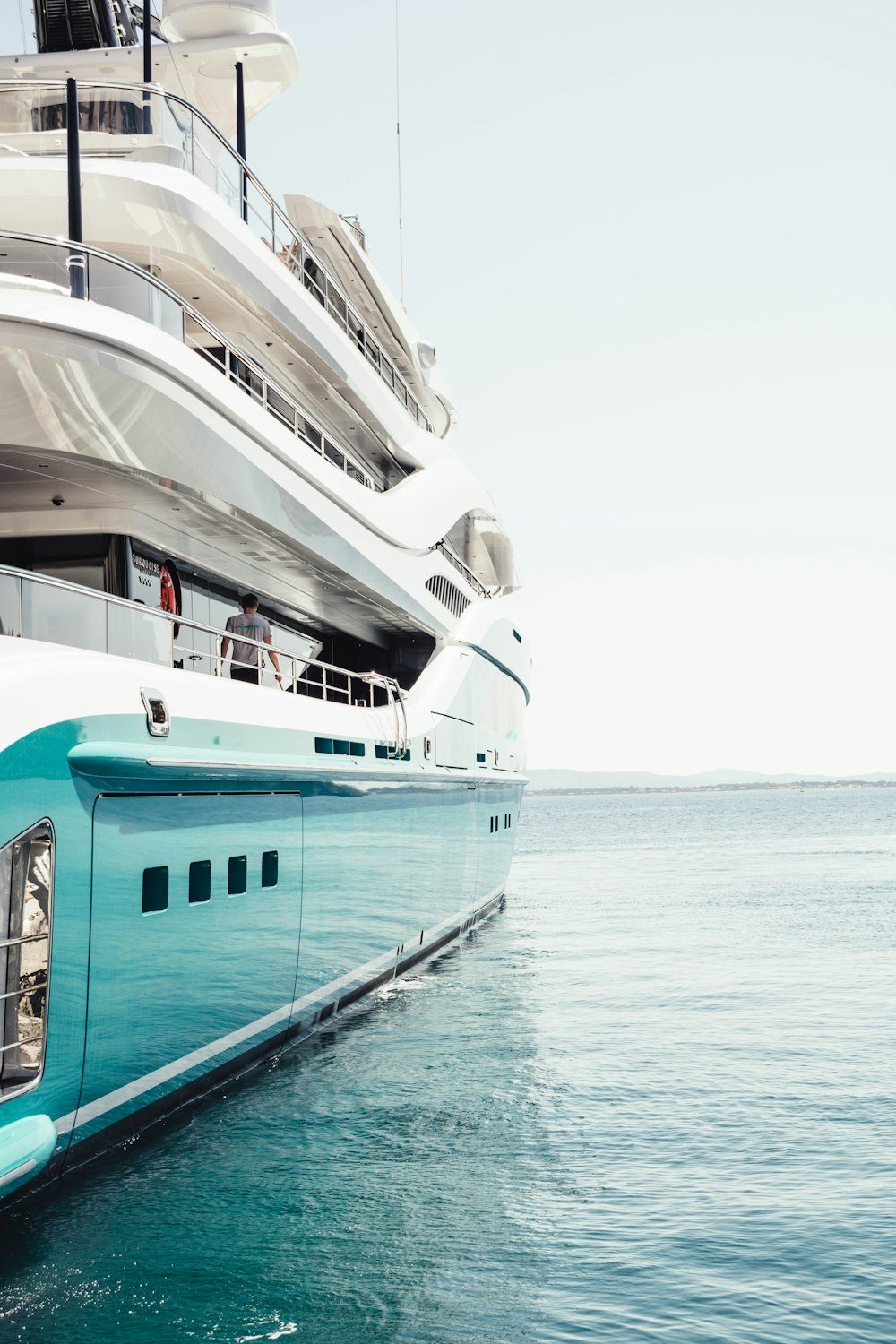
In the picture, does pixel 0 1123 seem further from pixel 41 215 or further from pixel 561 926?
pixel 561 926

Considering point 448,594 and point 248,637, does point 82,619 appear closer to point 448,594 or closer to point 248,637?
point 248,637

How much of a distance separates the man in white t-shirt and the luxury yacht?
41 mm

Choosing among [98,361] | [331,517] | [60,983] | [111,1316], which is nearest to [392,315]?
[331,517]

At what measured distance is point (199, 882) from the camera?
7.68 meters

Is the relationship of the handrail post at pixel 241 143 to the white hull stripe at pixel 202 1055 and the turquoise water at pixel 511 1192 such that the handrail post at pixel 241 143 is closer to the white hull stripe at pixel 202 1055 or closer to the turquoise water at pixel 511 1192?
the white hull stripe at pixel 202 1055

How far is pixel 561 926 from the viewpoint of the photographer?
68.6 feet

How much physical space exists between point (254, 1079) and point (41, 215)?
6.85 meters

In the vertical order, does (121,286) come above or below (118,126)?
below

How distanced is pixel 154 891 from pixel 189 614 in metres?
4.78

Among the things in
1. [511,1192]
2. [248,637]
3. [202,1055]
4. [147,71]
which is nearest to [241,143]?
[147,71]

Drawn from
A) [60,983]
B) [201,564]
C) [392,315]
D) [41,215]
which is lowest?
[60,983]

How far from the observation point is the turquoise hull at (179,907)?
20.1ft

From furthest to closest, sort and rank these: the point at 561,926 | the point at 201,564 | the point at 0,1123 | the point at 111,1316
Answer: the point at 561,926
the point at 201,564
the point at 0,1123
the point at 111,1316

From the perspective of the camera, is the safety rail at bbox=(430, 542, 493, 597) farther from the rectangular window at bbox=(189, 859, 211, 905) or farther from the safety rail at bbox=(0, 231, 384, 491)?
the rectangular window at bbox=(189, 859, 211, 905)
